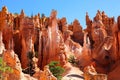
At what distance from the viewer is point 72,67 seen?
49562 mm

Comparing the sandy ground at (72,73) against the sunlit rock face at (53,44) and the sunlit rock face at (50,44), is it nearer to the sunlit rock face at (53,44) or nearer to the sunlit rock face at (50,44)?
the sunlit rock face at (53,44)

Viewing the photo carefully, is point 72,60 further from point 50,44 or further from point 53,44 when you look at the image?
point 50,44

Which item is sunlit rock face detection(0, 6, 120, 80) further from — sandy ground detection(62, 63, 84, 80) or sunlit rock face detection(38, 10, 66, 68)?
sandy ground detection(62, 63, 84, 80)

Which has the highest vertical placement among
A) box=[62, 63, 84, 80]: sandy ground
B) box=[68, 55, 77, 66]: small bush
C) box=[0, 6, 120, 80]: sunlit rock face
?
box=[0, 6, 120, 80]: sunlit rock face

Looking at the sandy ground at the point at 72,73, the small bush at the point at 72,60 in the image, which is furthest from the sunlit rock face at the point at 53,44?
the sandy ground at the point at 72,73

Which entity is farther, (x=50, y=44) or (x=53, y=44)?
(x=50, y=44)

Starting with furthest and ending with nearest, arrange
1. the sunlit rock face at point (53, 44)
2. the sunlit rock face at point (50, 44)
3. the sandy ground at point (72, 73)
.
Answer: the sunlit rock face at point (50, 44), the sunlit rock face at point (53, 44), the sandy ground at point (72, 73)

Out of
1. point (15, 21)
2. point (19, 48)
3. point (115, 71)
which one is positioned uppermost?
point (15, 21)

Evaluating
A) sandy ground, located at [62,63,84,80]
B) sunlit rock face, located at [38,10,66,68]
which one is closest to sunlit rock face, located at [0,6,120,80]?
sunlit rock face, located at [38,10,66,68]

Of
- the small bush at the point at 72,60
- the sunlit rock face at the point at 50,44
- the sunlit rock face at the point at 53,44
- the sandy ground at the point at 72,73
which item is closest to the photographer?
the sandy ground at the point at 72,73

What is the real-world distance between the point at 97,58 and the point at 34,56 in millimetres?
8792

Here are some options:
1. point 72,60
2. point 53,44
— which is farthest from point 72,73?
point 53,44

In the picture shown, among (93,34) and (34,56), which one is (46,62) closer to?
(34,56)

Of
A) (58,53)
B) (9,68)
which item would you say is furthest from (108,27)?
(9,68)
